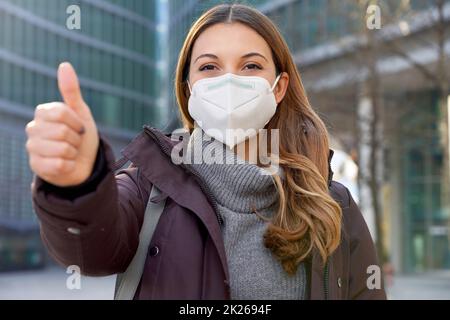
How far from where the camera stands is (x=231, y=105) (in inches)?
88.4

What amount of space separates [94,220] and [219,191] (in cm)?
52

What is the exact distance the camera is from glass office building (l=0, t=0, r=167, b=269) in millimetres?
33312

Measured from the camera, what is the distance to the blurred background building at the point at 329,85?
1258 cm

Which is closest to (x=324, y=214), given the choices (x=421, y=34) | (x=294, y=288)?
(x=294, y=288)

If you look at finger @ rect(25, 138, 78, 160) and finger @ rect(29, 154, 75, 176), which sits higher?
finger @ rect(25, 138, 78, 160)

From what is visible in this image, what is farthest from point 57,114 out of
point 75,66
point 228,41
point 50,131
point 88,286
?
point 75,66

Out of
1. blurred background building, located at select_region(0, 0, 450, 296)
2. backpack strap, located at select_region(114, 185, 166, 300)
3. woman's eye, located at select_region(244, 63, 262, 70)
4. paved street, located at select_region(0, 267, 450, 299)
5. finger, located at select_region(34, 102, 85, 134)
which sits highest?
blurred background building, located at select_region(0, 0, 450, 296)

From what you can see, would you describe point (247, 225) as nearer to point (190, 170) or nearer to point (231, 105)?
point (190, 170)

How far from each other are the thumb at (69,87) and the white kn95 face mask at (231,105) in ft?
2.56

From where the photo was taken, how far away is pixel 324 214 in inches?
78.8

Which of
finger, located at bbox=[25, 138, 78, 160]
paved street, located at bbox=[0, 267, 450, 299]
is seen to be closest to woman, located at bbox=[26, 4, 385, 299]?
finger, located at bbox=[25, 138, 78, 160]

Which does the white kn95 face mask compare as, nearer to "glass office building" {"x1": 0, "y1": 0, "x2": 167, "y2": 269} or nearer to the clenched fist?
the clenched fist

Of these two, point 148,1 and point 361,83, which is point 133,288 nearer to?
point 361,83

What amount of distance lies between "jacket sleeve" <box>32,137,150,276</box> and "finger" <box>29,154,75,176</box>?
6 centimetres
